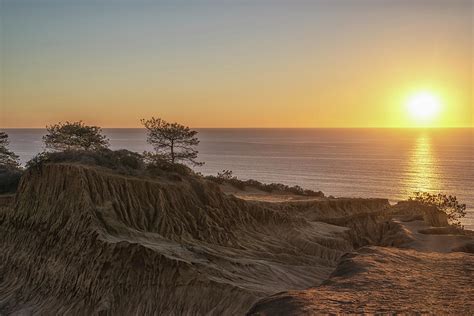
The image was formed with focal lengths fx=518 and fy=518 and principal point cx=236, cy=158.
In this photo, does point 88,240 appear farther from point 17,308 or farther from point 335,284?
point 335,284

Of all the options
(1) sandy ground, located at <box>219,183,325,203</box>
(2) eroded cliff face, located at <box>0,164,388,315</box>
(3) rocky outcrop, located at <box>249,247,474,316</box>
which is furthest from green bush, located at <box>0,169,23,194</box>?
(3) rocky outcrop, located at <box>249,247,474,316</box>

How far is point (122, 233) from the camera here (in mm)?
27812

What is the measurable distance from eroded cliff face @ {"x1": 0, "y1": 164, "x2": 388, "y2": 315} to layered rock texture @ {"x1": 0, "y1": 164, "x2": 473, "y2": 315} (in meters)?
0.06

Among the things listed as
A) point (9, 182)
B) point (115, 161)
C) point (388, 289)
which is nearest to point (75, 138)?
point (9, 182)

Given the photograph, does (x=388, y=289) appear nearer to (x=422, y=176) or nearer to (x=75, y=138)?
(x=75, y=138)

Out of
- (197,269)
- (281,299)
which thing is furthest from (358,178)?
(281,299)

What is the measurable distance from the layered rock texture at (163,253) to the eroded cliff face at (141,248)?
6 cm

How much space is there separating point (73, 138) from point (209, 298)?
40.8 metres

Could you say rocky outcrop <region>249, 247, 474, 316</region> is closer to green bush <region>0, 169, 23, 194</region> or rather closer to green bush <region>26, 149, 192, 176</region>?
green bush <region>26, 149, 192, 176</region>

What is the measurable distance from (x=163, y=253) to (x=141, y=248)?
1150 millimetres

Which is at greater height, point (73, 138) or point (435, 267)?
point (73, 138)

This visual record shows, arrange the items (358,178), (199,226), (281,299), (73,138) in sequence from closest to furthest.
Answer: (281,299) < (199,226) < (73,138) < (358,178)

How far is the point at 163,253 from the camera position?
25.0 metres

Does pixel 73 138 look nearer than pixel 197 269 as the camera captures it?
No
